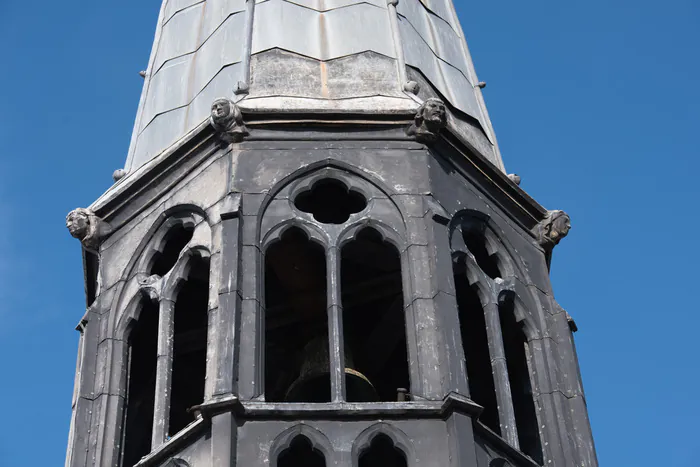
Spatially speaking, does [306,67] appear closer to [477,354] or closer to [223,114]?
[223,114]

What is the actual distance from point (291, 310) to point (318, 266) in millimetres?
668

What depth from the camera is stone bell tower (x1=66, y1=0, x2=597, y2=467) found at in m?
19.7

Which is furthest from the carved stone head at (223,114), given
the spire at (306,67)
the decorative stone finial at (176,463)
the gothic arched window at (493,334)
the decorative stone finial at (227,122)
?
the decorative stone finial at (176,463)

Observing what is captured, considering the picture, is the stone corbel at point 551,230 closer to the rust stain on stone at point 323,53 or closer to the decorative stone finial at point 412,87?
the decorative stone finial at point 412,87

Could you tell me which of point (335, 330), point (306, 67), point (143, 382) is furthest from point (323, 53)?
point (335, 330)

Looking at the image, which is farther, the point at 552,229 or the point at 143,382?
the point at 552,229

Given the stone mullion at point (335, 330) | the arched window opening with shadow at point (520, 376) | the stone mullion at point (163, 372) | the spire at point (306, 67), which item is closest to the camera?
the stone mullion at point (335, 330)

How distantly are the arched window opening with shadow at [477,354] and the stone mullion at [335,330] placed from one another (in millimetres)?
2932

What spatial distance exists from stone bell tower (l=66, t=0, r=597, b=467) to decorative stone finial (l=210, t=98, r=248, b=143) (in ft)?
0.10

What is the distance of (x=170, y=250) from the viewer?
22.8 m

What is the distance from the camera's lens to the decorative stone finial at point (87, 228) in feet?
75.6

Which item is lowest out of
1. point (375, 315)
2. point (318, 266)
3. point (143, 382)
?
point (143, 382)

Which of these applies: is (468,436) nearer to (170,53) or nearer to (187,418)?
(187,418)

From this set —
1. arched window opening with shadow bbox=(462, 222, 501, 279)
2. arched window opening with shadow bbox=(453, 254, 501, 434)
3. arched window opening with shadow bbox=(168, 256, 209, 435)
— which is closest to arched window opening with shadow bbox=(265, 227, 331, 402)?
arched window opening with shadow bbox=(168, 256, 209, 435)
